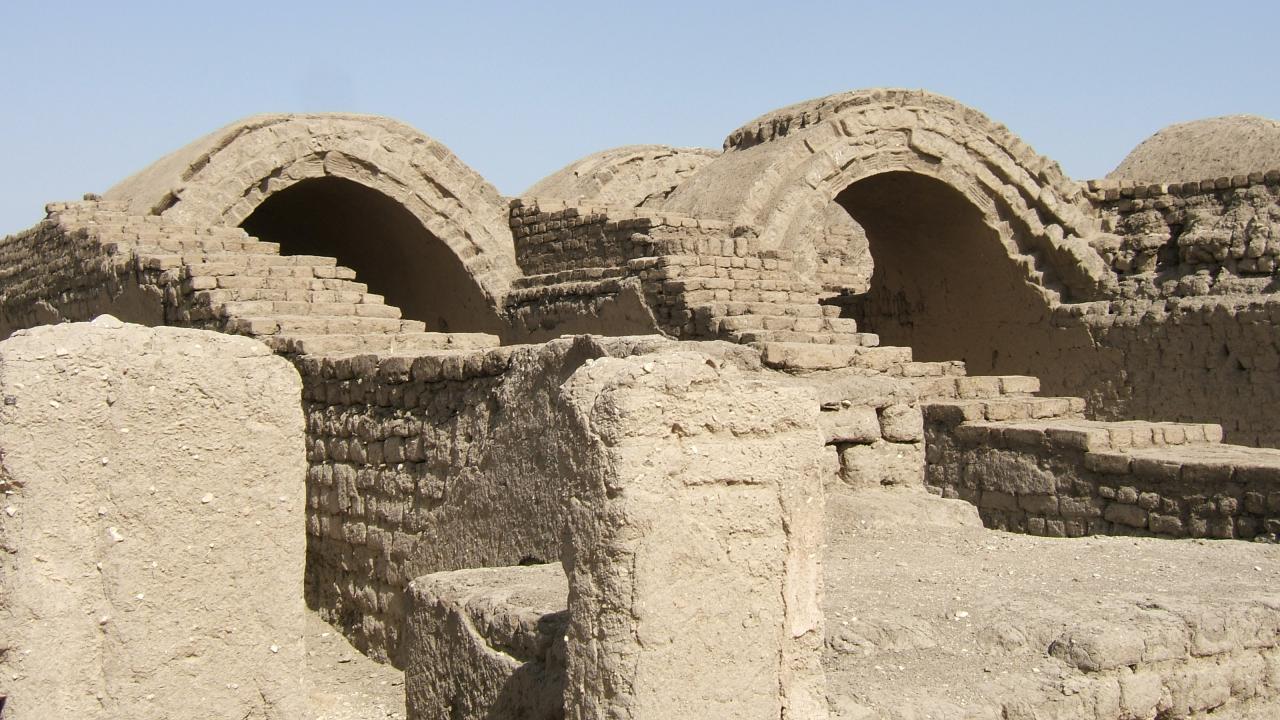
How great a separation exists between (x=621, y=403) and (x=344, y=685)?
10.9 ft

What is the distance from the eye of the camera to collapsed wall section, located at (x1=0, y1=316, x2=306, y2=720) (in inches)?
108

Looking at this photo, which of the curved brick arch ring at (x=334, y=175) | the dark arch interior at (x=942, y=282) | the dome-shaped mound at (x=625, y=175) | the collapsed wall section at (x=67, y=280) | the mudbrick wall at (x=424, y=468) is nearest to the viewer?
the mudbrick wall at (x=424, y=468)

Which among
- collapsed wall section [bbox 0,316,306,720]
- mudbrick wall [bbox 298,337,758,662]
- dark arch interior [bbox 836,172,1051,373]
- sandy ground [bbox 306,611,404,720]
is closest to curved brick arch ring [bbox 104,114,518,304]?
dark arch interior [bbox 836,172,1051,373]

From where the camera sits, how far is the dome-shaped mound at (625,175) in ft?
49.1

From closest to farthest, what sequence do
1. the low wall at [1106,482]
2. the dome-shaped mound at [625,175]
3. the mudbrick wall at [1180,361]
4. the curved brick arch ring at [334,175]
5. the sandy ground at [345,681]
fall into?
the sandy ground at [345,681], the low wall at [1106,482], the mudbrick wall at [1180,361], the curved brick arch ring at [334,175], the dome-shaped mound at [625,175]

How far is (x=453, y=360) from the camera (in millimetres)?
5301

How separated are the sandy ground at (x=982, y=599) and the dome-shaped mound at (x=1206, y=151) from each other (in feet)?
27.5

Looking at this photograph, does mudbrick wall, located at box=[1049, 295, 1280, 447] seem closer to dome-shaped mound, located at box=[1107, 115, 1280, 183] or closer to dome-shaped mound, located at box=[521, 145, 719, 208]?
dome-shaped mound, located at box=[1107, 115, 1280, 183]

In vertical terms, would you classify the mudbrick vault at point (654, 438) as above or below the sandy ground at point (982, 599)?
above

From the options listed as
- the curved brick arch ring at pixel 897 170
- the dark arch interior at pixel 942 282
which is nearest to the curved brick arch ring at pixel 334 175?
the curved brick arch ring at pixel 897 170

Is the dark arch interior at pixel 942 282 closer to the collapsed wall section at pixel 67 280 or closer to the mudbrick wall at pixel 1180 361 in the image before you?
the mudbrick wall at pixel 1180 361

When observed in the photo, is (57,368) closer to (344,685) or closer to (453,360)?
(453,360)

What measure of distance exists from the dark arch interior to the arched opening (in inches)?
158

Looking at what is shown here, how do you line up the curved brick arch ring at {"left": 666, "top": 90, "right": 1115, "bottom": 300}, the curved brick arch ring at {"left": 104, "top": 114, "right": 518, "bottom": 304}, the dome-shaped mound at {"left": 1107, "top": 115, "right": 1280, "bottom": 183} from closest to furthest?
the curved brick arch ring at {"left": 104, "top": 114, "right": 518, "bottom": 304}, the curved brick arch ring at {"left": 666, "top": 90, "right": 1115, "bottom": 300}, the dome-shaped mound at {"left": 1107, "top": 115, "right": 1280, "bottom": 183}
